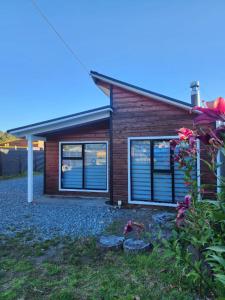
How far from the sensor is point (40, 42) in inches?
→ 365

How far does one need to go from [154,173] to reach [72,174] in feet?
10.6

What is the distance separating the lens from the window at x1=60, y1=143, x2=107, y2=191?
8.11 m

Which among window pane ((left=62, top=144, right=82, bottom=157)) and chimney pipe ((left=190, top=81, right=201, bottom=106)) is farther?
window pane ((left=62, top=144, right=82, bottom=157))

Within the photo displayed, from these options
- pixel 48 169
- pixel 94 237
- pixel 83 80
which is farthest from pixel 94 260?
pixel 83 80

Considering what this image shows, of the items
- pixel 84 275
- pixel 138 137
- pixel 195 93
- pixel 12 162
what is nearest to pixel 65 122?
pixel 138 137

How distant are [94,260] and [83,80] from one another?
442 inches

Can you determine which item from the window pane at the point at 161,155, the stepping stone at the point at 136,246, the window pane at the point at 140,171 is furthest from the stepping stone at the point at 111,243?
the window pane at the point at 161,155

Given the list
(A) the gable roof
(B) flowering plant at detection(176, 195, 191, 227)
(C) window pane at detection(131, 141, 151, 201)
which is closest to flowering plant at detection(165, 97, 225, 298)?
(B) flowering plant at detection(176, 195, 191, 227)

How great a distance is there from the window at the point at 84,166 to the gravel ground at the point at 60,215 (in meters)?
0.66

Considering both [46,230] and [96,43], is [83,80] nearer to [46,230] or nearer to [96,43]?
[96,43]

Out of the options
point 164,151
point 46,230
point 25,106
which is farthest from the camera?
point 25,106

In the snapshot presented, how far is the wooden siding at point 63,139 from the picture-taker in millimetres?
8039

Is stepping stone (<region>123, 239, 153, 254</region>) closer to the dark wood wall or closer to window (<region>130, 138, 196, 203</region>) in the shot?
window (<region>130, 138, 196, 203</region>)

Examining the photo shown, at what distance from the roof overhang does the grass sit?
3849mm
